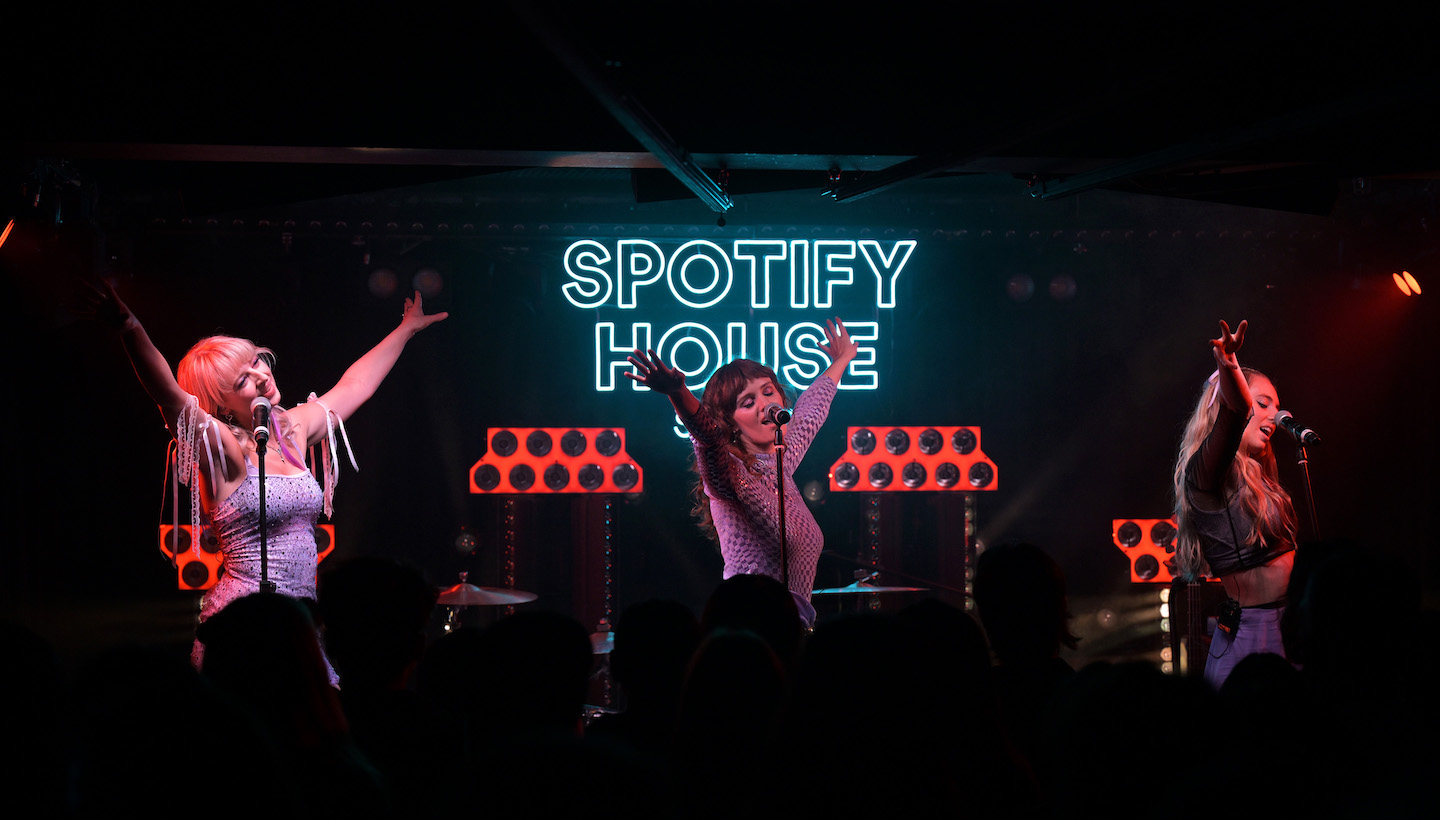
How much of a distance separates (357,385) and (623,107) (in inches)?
67.6

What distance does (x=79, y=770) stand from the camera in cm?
113

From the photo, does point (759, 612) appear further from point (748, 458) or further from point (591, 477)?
point (591, 477)

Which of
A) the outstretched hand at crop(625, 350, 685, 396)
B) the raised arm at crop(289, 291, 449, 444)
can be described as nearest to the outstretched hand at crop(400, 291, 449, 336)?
the raised arm at crop(289, 291, 449, 444)

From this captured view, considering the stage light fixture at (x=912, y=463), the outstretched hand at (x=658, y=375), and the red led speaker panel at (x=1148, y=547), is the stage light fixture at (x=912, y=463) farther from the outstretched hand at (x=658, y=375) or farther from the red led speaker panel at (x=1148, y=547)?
the outstretched hand at (x=658, y=375)

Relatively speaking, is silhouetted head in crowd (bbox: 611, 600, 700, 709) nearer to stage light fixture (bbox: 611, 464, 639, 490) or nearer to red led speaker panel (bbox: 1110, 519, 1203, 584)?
stage light fixture (bbox: 611, 464, 639, 490)

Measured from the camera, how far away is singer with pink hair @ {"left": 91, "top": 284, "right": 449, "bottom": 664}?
343 cm

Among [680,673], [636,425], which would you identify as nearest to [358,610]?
[680,673]

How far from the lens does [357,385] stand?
4.19m

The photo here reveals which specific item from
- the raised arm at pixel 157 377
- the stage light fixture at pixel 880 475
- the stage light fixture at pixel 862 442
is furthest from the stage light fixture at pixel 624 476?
the raised arm at pixel 157 377

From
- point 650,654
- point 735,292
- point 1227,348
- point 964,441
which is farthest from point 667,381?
point 964,441

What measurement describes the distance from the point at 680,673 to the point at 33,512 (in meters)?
5.89

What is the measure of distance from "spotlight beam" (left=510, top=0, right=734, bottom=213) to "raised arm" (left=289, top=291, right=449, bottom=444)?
4.18 ft

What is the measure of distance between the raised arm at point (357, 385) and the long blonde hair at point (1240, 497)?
3.40 m

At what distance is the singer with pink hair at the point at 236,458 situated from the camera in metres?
3.43
